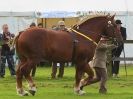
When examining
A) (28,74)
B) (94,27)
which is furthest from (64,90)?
(94,27)

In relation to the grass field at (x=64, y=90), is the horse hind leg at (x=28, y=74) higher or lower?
higher

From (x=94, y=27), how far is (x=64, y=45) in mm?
1175

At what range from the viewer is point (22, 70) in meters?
15.3

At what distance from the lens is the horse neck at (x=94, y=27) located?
16.2 meters

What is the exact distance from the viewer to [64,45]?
1567 cm

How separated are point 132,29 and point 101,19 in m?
14.7

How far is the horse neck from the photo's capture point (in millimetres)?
16203

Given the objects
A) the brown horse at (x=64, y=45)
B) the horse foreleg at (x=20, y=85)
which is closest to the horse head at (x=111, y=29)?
the brown horse at (x=64, y=45)

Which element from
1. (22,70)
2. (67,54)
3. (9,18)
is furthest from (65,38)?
(9,18)
